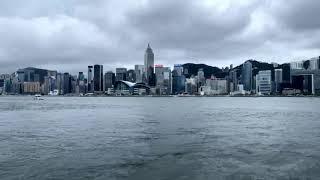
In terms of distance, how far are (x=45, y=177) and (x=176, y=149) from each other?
12.1 meters

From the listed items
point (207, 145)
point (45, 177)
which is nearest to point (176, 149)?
point (207, 145)

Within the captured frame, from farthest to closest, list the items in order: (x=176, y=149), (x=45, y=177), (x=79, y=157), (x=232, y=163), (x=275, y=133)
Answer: (x=275, y=133) < (x=176, y=149) < (x=79, y=157) < (x=232, y=163) < (x=45, y=177)

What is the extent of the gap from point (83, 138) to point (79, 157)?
1053 cm

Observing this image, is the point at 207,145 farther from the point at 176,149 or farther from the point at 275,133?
the point at 275,133

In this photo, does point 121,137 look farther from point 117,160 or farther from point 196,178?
point 196,178

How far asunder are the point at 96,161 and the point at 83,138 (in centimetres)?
1222

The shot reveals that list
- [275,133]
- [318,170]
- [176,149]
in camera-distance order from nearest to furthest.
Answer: [318,170]
[176,149]
[275,133]

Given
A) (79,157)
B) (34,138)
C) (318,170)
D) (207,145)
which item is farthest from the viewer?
(34,138)

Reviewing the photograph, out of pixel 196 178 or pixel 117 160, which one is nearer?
pixel 196 178

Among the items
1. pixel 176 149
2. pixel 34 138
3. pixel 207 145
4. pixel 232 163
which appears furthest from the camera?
pixel 34 138

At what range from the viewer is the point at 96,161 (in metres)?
26.6

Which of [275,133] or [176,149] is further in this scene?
[275,133]

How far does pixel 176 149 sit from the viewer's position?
3156cm

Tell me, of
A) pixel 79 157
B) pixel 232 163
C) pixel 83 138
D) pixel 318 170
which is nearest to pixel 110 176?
pixel 79 157
